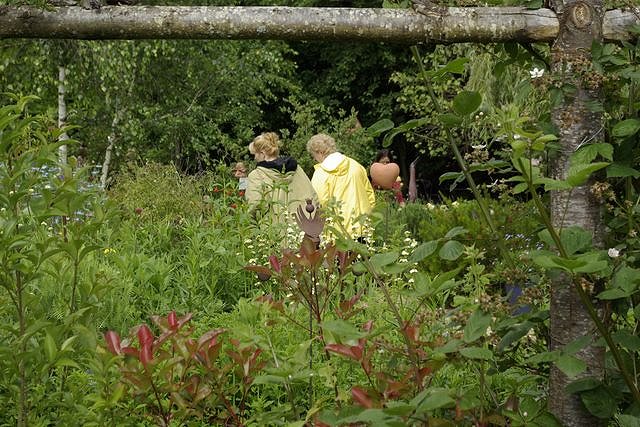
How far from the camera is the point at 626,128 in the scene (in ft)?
7.25

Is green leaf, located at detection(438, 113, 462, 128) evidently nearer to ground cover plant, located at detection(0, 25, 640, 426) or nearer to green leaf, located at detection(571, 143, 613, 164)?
ground cover plant, located at detection(0, 25, 640, 426)

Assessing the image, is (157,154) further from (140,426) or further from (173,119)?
(140,426)

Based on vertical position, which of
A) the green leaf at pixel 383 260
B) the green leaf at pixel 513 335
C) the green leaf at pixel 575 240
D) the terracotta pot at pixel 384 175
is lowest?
the terracotta pot at pixel 384 175

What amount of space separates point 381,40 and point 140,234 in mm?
4002

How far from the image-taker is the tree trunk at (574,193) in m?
2.28

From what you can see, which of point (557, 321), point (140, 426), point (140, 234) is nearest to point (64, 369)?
point (140, 426)

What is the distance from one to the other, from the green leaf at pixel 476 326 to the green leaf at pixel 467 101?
441mm

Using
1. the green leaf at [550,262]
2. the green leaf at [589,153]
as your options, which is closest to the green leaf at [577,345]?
the green leaf at [550,262]

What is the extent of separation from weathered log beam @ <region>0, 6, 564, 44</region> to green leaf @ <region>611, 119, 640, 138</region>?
300mm

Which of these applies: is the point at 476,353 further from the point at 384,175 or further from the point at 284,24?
the point at 384,175

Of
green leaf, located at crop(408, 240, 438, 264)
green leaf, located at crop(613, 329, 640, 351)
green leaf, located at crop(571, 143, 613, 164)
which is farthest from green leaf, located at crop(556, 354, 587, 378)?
green leaf, located at crop(571, 143, 613, 164)

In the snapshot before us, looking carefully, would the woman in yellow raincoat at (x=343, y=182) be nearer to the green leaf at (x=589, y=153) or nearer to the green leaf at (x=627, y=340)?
the green leaf at (x=589, y=153)

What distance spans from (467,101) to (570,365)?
1.96 feet

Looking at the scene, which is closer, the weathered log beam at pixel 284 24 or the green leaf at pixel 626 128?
the green leaf at pixel 626 128
